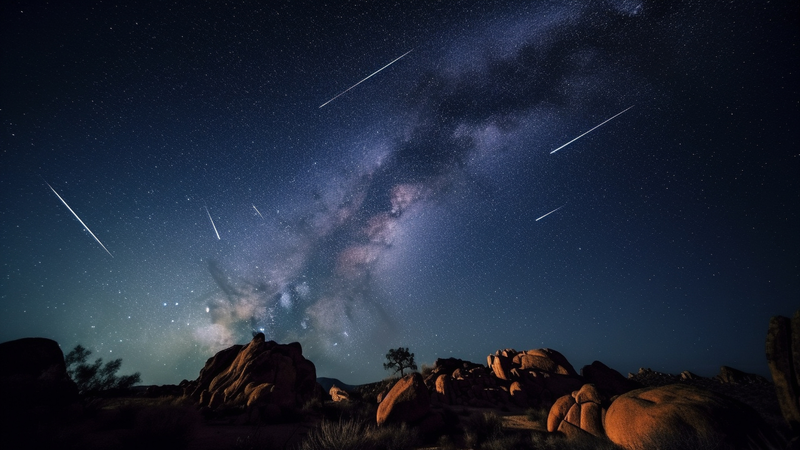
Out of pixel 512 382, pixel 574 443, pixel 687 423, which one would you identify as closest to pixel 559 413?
pixel 574 443

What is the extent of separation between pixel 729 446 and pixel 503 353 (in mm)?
26431

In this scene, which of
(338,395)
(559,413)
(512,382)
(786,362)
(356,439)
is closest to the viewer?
(786,362)

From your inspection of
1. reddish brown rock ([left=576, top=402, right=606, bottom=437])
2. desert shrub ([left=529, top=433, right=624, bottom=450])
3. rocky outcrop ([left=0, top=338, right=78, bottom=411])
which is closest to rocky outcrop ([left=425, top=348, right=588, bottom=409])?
reddish brown rock ([left=576, top=402, right=606, bottom=437])

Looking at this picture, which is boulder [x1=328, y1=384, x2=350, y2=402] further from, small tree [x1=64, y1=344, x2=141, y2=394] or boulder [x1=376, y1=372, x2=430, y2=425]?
small tree [x1=64, y1=344, x2=141, y2=394]

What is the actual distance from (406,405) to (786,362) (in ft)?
40.9

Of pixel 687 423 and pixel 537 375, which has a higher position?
pixel 687 423

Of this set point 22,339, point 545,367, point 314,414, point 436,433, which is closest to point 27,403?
point 22,339

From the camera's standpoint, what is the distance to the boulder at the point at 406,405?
12.6 m

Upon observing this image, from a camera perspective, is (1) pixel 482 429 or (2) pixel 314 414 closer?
(1) pixel 482 429

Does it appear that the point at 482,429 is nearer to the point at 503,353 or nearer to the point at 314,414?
the point at 314,414

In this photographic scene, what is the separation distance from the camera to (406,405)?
12812 mm

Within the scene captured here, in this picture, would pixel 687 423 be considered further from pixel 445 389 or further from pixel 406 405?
pixel 445 389

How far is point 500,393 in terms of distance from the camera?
2194cm

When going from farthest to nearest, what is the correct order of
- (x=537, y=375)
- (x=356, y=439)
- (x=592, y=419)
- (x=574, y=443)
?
(x=537, y=375) < (x=592, y=419) < (x=574, y=443) < (x=356, y=439)
